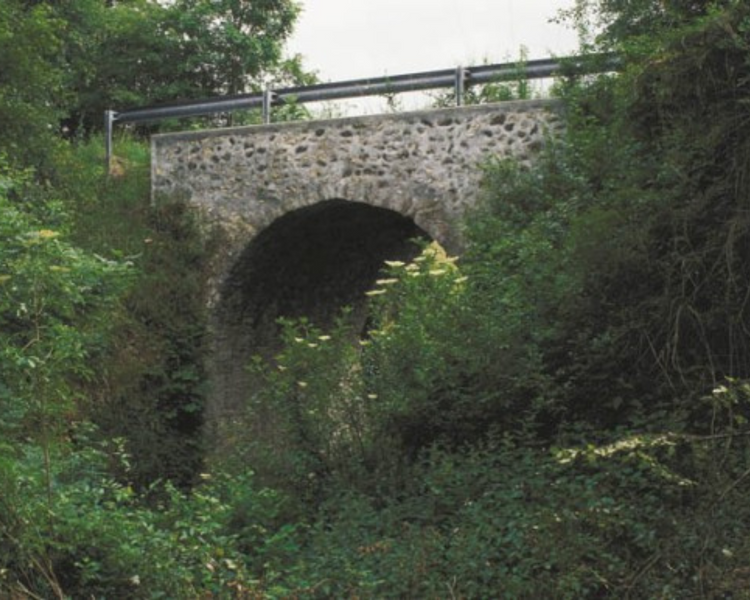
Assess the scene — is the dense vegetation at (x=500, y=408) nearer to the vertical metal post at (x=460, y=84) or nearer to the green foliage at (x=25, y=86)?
the green foliage at (x=25, y=86)

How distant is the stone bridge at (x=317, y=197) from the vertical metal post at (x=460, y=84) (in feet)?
0.53

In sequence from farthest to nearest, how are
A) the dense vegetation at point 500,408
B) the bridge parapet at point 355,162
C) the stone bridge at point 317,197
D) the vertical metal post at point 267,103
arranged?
the vertical metal post at point 267,103
the stone bridge at point 317,197
the bridge parapet at point 355,162
the dense vegetation at point 500,408

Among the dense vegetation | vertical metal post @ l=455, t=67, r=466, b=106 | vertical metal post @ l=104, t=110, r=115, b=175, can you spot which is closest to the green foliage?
the dense vegetation

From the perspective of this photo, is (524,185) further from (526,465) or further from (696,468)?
(696,468)

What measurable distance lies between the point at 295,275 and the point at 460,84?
2980mm

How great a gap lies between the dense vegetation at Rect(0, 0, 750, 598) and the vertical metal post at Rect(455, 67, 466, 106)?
3.74ft

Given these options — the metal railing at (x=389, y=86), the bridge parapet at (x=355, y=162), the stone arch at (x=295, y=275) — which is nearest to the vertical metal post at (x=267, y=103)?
the metal railing at (x=389, y=86)

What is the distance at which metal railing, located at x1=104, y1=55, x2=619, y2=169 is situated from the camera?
467 inches

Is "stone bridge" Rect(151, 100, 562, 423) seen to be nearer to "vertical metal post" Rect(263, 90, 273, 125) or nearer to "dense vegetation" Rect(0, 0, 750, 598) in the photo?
"vertical metal post" Rect(263, 90, 273, 125)

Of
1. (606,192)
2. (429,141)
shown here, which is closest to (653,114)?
(606,192)

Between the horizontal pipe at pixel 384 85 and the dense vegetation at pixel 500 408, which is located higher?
the horizontal pipe at pixel 384 85

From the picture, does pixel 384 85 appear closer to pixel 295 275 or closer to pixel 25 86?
pixel 295 275

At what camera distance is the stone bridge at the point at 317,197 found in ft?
40.8

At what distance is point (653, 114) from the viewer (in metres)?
8.70
